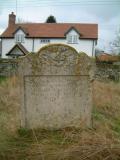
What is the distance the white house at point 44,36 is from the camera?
48.9m

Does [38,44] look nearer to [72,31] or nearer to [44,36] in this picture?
[44,36]

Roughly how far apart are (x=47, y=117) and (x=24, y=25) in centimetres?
4775

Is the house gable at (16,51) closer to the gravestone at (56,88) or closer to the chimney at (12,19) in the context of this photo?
the chimney at (12,19)

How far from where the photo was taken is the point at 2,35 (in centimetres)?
5159

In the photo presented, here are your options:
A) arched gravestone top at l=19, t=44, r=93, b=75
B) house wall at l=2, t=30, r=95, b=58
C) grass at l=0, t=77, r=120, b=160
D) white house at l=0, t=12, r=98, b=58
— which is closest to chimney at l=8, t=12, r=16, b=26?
white house at l=0, t=12, r=98, b=58

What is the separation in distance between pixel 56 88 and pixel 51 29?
45.7 meters

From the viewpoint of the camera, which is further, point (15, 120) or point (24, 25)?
point (24, 25)

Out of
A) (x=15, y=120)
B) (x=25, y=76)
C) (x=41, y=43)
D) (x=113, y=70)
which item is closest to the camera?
(x=25, y=76)

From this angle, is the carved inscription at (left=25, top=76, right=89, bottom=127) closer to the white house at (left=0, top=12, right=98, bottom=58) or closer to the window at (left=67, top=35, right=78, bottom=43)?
the white house at (left=0, top=12, right=98, bottom=58)

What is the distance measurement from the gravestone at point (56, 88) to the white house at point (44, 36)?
136 feet

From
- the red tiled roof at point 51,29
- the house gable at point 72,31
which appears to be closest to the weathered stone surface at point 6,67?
the red tiled roof at point 51,29

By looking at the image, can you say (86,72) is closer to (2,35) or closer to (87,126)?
(87,126)

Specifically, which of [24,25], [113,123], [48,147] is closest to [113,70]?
[113,123]

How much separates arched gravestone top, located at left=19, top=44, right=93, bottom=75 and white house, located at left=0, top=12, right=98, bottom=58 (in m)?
41.4
